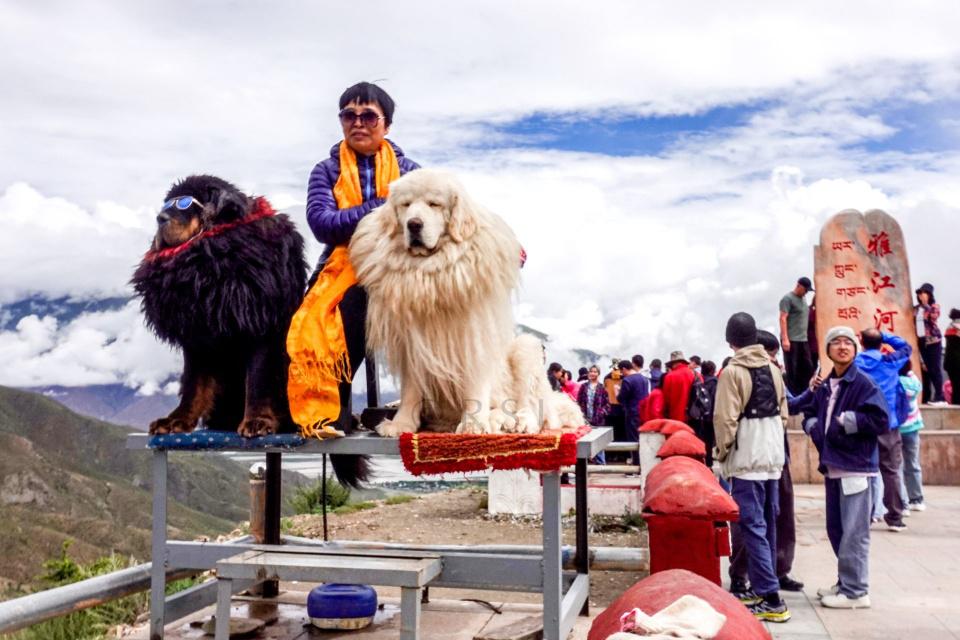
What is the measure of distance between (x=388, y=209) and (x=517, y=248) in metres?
0.61

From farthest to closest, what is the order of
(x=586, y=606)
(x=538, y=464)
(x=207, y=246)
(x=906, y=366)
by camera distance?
(x=906, y=366), (x=586, y=606), (x=207, y=246), (x=538, y=464)

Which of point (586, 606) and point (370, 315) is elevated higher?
point (370, 315)

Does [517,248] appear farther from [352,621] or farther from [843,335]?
[843,335]

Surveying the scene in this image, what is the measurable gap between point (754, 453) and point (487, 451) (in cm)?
275

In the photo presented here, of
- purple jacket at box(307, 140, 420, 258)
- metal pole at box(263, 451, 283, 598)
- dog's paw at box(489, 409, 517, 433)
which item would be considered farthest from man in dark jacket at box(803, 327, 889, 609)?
metal pole at box(263, 451, 283, 598)

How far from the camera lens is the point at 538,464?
11.3 ft

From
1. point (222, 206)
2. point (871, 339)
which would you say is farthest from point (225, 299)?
point (871, 339)

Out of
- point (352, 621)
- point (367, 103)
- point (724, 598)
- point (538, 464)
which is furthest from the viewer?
point (352, 621)

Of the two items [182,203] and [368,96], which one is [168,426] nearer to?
[182,203]

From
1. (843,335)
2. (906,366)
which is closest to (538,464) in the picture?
(843,335)

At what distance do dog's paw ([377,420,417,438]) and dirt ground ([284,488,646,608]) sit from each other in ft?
12.6

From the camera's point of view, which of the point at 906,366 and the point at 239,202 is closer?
the point at 239,202

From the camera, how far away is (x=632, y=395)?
1264 centimetres

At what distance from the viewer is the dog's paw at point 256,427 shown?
12.2ft
